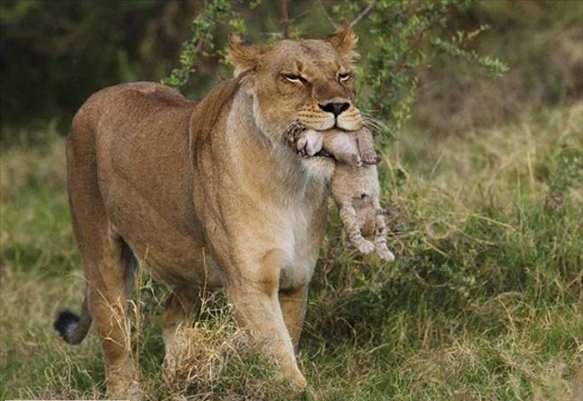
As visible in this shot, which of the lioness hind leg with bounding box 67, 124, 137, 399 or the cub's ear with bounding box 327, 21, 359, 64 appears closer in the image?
the cub's ear with bounding box 327, 21, 359, 64

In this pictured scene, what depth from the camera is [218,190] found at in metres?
5.45

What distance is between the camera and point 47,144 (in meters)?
11.1

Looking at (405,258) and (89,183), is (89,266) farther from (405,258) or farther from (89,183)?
(405,258)

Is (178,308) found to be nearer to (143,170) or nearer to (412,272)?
(143,170)

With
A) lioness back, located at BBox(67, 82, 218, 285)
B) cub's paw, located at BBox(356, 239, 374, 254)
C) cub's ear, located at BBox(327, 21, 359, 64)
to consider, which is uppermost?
cub's ear, located at BBox(327, 21, 359, 64)

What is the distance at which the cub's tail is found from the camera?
641 centimetres

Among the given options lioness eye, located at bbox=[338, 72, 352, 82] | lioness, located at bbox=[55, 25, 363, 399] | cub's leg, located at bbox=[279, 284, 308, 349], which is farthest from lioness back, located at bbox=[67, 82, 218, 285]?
lioness eye, located at bbox=[338, 72, 352, 82]

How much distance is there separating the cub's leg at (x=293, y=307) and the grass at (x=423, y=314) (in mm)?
197

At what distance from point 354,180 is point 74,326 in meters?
1.79

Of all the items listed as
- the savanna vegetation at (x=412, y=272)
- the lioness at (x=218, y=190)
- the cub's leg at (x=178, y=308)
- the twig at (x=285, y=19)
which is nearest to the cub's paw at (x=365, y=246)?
the lioness at (x=218, y=190)

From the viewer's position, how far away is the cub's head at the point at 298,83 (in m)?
5.04

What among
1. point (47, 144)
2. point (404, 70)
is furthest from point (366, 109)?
point (47, 144)

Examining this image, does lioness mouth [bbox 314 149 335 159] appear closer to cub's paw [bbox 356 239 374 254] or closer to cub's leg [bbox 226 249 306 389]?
cub's paw [bbox 356 239 374 254]

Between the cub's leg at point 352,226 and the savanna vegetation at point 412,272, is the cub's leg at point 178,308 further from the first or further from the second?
the cub's leg at point 352,226
